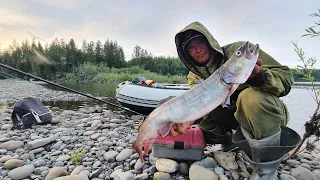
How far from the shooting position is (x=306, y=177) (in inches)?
112

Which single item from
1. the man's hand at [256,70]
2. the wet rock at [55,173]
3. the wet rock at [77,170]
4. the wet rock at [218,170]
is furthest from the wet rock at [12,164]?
the man's hand at [256,70]

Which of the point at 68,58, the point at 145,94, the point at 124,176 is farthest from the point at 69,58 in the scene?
the point at 124,176

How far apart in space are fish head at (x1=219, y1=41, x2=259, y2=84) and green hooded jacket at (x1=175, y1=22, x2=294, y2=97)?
1.30 ft

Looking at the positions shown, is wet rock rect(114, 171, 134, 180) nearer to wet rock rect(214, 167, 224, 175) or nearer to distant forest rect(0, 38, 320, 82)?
wet rock rect(214, 167, 224, 175)

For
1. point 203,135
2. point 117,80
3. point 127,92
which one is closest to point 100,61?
point 117,80

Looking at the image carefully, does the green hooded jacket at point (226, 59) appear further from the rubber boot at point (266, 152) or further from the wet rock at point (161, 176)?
the wet rock at point (161, 176)

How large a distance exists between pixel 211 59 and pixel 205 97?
44.7 inches

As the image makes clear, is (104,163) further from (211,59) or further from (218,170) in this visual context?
(211,59)

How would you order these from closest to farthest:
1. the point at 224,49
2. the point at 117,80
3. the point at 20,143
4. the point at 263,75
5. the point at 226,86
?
the point at 226,86 → the point at 263,75 → the point at 224,49 → the point at 20,143 → the point at 117,80

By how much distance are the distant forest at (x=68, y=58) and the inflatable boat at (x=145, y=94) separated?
5313 centimetres

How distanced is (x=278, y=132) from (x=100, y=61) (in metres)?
77.2

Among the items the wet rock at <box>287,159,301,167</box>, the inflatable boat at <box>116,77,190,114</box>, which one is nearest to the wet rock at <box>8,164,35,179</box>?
the wet rock at <box>287,159,301,167</box>

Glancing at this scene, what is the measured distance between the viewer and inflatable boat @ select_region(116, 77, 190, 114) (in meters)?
7.49

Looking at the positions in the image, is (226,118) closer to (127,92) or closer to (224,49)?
(224,49)
